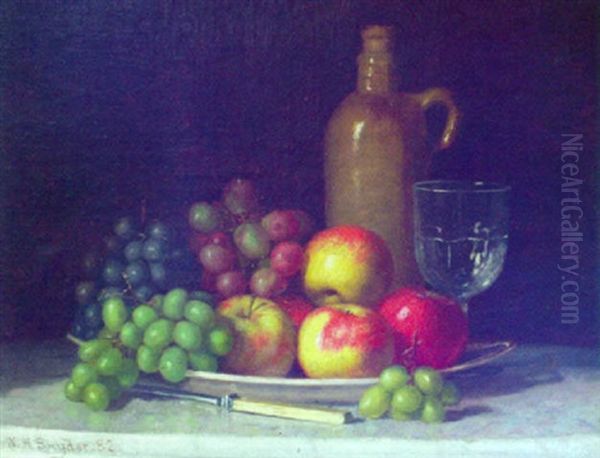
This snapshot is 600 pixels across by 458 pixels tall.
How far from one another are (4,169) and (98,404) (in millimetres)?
406

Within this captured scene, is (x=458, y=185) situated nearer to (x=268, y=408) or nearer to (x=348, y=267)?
(x=348, y=267)

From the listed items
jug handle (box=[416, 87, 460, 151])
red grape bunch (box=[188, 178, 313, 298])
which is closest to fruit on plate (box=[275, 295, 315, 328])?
red grape bunch (box=[188, 178, 313, 298])

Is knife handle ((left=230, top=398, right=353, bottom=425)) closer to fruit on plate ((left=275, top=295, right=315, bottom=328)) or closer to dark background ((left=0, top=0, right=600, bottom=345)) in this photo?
fruit on plate ((left=275, top=295, right=315, bottom=328))

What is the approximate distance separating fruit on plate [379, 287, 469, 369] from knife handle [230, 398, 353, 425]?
0.41 feet

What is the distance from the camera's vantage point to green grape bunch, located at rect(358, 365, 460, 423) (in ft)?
3.16

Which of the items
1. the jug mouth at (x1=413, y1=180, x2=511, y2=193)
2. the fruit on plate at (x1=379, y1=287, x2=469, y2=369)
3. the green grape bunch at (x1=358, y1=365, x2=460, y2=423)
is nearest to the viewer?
the green grape bunch at (x1=358, y1=365, x2=460, y2=423)

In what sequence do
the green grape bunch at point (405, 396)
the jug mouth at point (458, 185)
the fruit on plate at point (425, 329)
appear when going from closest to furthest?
the green grape bunch at point (405, 396) < the fruit on plate at point (425, 329) < the jug mouth at point (458, 185)

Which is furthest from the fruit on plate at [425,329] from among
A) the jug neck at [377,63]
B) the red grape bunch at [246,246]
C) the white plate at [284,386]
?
the jug neck at [377,63]

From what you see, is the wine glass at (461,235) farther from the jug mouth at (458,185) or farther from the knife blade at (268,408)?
the knife blade at (268,408)

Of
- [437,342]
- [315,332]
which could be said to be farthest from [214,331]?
[437,342]

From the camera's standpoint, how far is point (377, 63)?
1.20 m

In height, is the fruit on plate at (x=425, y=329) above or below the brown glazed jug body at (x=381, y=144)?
below

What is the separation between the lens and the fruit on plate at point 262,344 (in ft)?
3.46

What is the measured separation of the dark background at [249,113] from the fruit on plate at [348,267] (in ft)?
0.57
